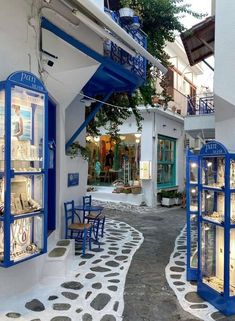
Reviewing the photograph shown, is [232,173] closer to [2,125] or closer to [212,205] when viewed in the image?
[212,205]

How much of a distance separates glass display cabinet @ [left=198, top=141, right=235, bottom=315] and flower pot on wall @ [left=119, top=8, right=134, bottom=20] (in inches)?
152

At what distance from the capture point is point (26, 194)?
13.9ft

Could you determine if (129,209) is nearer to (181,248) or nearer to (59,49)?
(181,248)

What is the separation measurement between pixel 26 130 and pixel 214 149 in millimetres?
2651

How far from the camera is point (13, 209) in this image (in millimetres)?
3902

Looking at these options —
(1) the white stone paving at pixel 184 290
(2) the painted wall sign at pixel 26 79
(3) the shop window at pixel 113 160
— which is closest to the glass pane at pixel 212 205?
(1) the white stone paving at pixel 184 290

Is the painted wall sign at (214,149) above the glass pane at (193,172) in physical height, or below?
above

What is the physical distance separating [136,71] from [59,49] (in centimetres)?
247

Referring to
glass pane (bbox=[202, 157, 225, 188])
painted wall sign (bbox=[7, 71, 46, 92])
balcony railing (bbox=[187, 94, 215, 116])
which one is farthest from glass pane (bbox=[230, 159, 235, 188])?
balcony railing (bbox=[187, 94, 215, 116])

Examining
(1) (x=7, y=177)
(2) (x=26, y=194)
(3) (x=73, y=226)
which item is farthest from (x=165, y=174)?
(1) (x=7, y=177)

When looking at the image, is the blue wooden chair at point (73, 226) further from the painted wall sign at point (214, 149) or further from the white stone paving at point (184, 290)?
the painted wall sign at point (214, 149)

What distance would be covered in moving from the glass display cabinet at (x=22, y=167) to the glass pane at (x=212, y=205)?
2387mm

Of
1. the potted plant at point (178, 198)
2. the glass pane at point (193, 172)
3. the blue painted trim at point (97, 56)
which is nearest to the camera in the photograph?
the blue painted trim at point (97, 56)

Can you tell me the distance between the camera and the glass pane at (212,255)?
437cm
